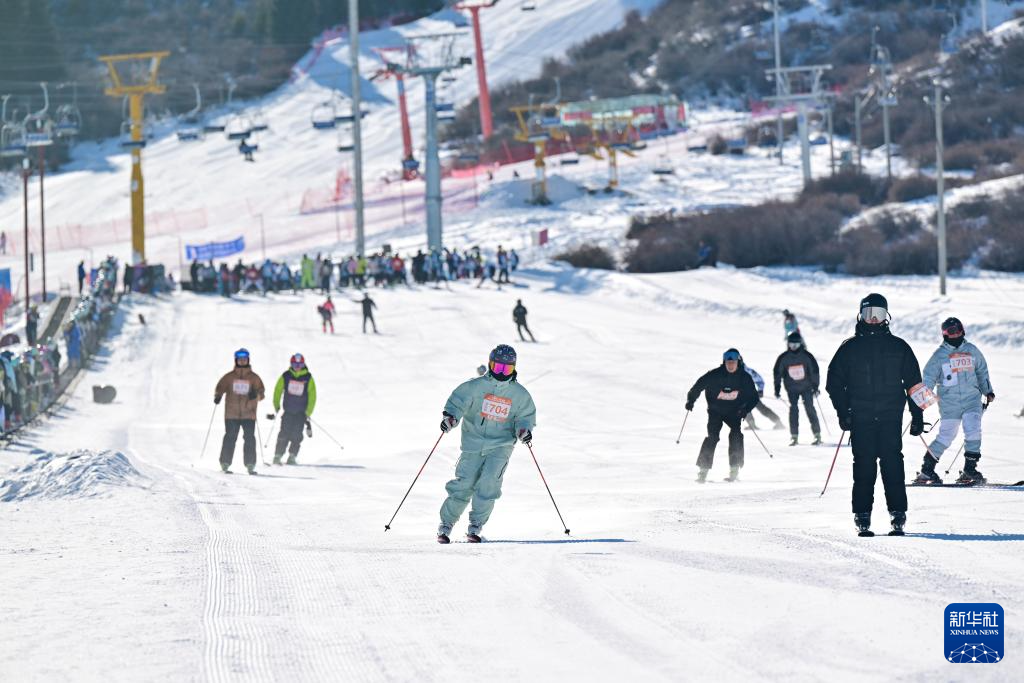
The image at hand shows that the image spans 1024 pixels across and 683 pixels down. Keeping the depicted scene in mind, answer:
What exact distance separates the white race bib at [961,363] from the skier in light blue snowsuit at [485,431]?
4069mm

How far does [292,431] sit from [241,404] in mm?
1224

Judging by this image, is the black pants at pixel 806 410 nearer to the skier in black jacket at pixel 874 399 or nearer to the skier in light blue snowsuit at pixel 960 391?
the skier in light blue snowsuit at pixel 960 391

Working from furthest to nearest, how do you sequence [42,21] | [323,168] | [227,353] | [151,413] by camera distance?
1. [42,21]
2. [323,168]
3. [227,353]
4. [151,413]

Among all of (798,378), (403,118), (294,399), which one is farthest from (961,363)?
(403,118)

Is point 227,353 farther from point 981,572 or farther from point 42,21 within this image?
point 42,21

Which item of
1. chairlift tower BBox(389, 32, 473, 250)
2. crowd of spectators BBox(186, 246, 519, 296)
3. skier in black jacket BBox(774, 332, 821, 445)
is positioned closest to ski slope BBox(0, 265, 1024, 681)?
skier in black jacket BBox(774, 332, 821, 445)

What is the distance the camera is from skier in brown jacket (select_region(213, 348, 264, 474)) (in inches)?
708

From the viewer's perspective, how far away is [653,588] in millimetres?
7891

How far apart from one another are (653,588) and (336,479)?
927 centimetres

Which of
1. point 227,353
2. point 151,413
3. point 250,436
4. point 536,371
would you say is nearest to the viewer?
point 250,436

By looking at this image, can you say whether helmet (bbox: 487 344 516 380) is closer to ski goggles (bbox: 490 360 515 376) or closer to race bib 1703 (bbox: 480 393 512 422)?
ski goggles (bbox: 490 360 515 376)

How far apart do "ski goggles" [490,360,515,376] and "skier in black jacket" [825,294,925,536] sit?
7.18ft

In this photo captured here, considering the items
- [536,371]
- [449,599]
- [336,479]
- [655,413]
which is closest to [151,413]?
[536,371]

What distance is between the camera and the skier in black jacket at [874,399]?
30.3ft
